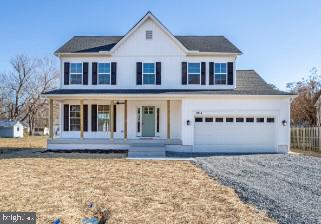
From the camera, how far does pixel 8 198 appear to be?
7.01 m

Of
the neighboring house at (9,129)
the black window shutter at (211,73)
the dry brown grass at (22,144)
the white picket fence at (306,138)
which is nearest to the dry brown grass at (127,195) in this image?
the black window shutter at (211,73)

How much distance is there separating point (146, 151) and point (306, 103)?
88.2 ft

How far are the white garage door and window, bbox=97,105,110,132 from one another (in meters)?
5.45

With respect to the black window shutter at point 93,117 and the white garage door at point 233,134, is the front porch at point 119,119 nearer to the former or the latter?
the black window shutter at point 93,117

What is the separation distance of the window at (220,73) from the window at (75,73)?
8.35m

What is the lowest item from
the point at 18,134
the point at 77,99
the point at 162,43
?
the point at 18,134

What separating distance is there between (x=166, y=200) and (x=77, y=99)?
13.2 meters

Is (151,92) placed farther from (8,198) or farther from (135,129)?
(8,198)

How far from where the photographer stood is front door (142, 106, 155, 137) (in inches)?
770

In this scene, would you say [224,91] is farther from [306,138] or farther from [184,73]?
[306,138]

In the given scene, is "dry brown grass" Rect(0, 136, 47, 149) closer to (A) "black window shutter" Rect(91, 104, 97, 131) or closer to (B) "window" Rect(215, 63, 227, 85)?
(A) "black window shutter" Rect(91, 104, 97, 131)

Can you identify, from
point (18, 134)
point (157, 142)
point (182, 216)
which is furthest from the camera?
point (18, 134)

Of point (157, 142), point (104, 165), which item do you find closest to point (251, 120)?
point (157, 142)

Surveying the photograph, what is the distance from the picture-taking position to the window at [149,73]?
19.6 meters
